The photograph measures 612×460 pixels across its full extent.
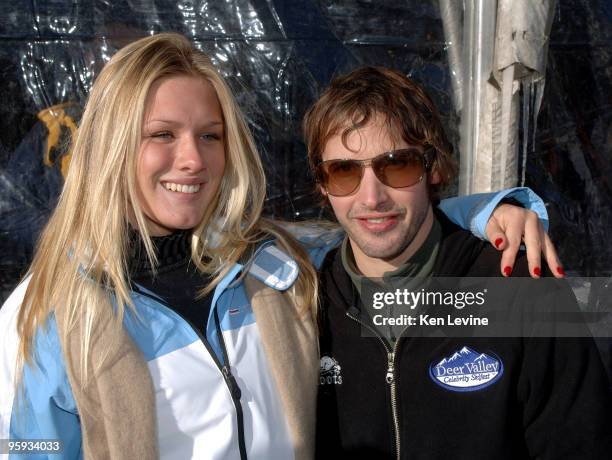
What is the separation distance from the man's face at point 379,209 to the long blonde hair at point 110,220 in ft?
0.60

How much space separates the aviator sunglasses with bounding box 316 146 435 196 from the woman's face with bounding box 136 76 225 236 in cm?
33

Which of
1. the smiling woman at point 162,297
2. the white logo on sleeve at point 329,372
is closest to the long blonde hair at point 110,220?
the smiling woman at point 162,297

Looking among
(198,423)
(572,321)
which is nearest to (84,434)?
(198,423)

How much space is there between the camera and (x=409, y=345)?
1583mm

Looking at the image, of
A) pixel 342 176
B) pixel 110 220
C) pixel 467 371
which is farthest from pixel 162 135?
pixel 467 371

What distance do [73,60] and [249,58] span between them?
71cm

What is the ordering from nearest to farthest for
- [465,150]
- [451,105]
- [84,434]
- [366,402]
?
1. [84,434]
2. [366,402]
3. [465,150]
4. [451,105]

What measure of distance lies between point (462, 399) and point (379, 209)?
0.51m

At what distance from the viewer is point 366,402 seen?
5.22 feet

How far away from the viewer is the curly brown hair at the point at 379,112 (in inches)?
67.7

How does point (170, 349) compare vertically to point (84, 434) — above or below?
above

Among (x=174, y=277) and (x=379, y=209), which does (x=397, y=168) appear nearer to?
(x=379, y=209)

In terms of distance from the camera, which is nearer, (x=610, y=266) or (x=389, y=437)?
(x=389, y=437)

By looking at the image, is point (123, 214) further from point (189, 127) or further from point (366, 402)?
point (366, 402)
